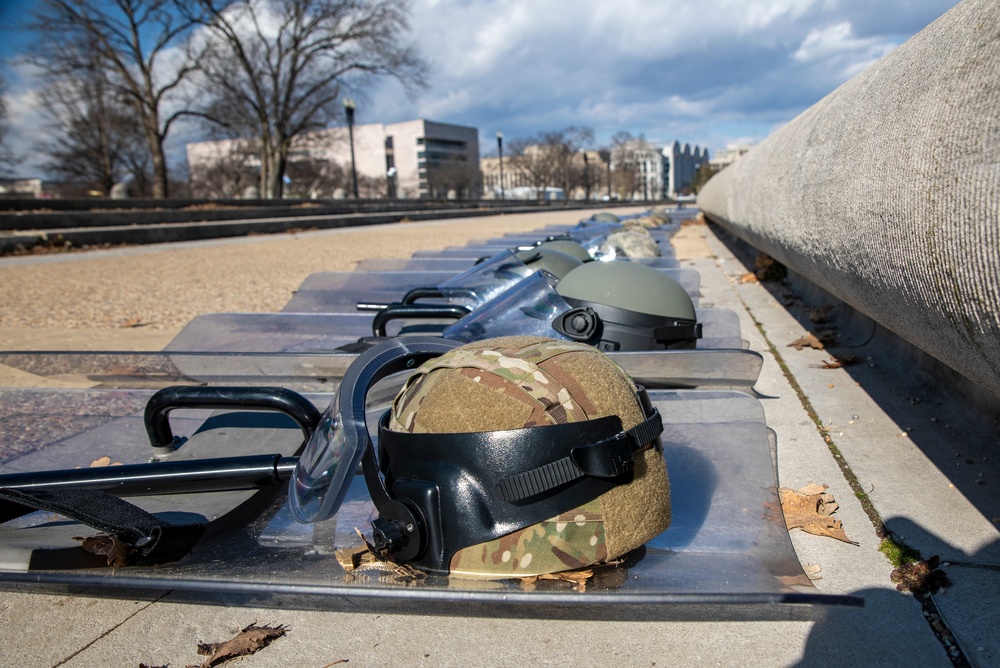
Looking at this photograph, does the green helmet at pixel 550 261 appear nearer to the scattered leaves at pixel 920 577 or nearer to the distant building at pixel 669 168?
the scattered leaves at pixel 920 577

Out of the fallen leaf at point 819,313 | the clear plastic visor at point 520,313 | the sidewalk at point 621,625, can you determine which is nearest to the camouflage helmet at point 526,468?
the sidewalk at point 621,625

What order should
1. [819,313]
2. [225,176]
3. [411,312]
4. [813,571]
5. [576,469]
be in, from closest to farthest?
1. [576,469]
2. [813,571]
3. [411,312]
4. [819,313]
5. [225,176]

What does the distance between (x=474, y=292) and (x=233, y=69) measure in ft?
117

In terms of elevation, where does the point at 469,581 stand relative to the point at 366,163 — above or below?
below

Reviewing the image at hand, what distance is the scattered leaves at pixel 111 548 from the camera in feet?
5.99

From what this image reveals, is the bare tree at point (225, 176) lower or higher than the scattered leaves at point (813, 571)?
higher

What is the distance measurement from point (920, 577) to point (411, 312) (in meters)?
2.71

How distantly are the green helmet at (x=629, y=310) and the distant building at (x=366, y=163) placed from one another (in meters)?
39.6

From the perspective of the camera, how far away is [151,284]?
28.6 feet

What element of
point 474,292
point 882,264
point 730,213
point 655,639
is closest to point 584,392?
point 655,639

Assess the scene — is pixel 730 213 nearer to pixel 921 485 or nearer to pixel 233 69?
pixel 921 485

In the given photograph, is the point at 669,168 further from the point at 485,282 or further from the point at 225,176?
the point at 485,282

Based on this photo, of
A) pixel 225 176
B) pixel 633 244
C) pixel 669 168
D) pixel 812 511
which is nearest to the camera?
pixel 812 511

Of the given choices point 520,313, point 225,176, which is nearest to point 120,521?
point 520,313
